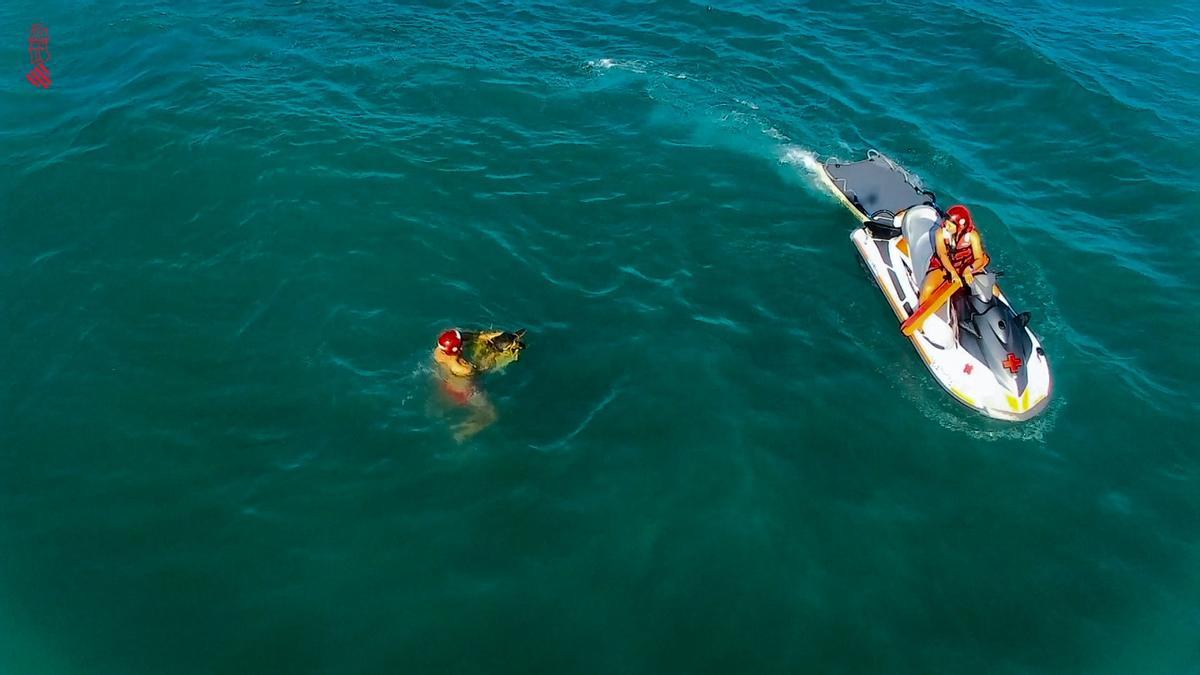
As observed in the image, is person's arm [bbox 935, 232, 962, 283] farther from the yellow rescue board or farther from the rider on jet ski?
the yellow rescue board

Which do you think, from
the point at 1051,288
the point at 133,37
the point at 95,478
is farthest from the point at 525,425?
the point at 133,37

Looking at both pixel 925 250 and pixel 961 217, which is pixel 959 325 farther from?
pixel 961 217

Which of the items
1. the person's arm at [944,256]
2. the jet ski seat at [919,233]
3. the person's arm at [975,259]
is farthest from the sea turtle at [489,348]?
the person's arm at [975,259]

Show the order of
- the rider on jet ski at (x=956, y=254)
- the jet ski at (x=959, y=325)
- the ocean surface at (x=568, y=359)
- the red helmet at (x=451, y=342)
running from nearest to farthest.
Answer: the ocean surface at (x=568, y=359) → the red helmet at (x=451, y=342) → the jet ski at (x=959, y=325) → the rider on jet ski at (x=956, y=254)

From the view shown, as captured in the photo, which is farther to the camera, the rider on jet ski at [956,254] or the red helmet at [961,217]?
the red helmet at [961,217]

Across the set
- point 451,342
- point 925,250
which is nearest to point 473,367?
point 451,342

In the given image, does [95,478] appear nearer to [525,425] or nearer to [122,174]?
[525,425]

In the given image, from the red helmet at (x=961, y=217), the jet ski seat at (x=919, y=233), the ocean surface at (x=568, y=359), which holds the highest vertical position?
the red helmet at (x=961, y=217)

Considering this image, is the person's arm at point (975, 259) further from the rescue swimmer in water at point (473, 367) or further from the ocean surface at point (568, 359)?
the rescue swimmer in water at point (473, 367)

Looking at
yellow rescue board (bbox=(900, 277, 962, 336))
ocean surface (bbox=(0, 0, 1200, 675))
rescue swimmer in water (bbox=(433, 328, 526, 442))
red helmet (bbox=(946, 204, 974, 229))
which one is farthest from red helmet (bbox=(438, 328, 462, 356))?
red helmet (bbox=(946, 204, 974, 229))
